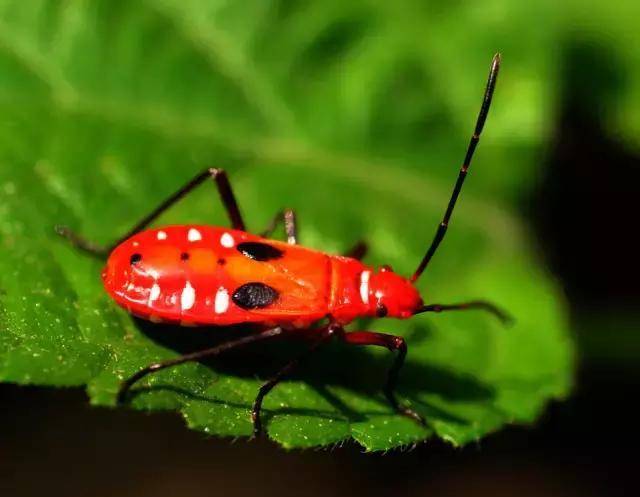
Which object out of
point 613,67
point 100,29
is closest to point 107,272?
point 100,29

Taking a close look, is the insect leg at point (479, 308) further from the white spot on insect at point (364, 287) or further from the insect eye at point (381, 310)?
→ the white spot on insect at point (364, 287)

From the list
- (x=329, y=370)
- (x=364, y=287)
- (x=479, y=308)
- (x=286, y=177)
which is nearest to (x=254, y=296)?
(x=364, y=287)

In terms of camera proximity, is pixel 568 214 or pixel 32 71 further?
pixel 568 214

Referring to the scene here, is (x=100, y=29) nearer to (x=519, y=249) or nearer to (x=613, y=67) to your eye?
(x=519, y=249)

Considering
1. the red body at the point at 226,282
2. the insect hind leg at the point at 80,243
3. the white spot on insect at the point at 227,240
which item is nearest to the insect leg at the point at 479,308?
the red body at the point at 226,282

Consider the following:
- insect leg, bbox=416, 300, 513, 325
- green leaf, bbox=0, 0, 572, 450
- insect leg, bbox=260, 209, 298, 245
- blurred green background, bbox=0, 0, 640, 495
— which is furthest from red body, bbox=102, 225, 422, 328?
blurred green background, bbox=0, 0, 640, 495

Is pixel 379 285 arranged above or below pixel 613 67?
below

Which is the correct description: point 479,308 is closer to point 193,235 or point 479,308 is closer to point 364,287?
point 364,287
